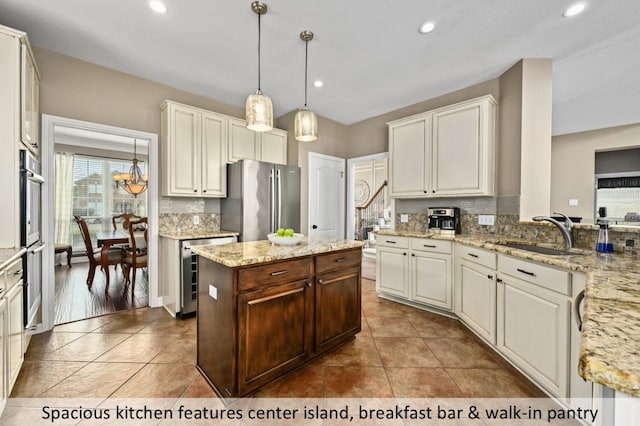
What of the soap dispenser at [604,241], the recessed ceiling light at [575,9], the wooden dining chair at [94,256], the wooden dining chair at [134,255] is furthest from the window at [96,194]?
the soap dispenser at [604,241]

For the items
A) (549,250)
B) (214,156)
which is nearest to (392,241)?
(549,250)

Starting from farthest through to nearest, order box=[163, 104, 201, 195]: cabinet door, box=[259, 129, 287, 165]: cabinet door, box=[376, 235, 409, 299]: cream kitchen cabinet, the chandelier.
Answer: the chandelier
box=[259, 129, 287, 165]: cabinet door
box=[376, 235, 409, 299]: cream kitchen cabinet
box=[163, 104, 201, 195]: cabinet door

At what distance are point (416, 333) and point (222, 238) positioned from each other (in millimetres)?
2331

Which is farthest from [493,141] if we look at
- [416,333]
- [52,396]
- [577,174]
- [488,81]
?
[52,396]

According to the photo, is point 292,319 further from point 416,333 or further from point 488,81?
point 488,81

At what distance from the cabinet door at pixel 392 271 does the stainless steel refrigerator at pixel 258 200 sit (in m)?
1.31

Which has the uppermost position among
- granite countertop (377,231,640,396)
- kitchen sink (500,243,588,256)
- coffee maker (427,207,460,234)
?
coffee maker (427,207,460,234)

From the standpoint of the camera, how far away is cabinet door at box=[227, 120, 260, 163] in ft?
12.2

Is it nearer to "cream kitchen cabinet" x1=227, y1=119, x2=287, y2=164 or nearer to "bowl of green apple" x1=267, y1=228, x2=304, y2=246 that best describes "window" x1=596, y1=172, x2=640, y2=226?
"cream kitchen cabinet" x1=227, y1=119, x2=287, y2=164

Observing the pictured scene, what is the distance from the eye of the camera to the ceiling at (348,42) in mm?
2117

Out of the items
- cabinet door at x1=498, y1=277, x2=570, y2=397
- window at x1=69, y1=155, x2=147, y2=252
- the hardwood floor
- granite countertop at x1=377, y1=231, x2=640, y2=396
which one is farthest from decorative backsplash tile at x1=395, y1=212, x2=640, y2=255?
window at x1=69, y1=155, x2=147, y2=252

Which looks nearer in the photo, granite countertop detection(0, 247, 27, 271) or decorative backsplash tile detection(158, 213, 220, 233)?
granite countertop detection(0, 247, 27, 271)

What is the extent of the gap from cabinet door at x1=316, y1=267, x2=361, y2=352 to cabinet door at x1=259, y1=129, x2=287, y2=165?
7.95ft

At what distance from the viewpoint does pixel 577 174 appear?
212 inches
